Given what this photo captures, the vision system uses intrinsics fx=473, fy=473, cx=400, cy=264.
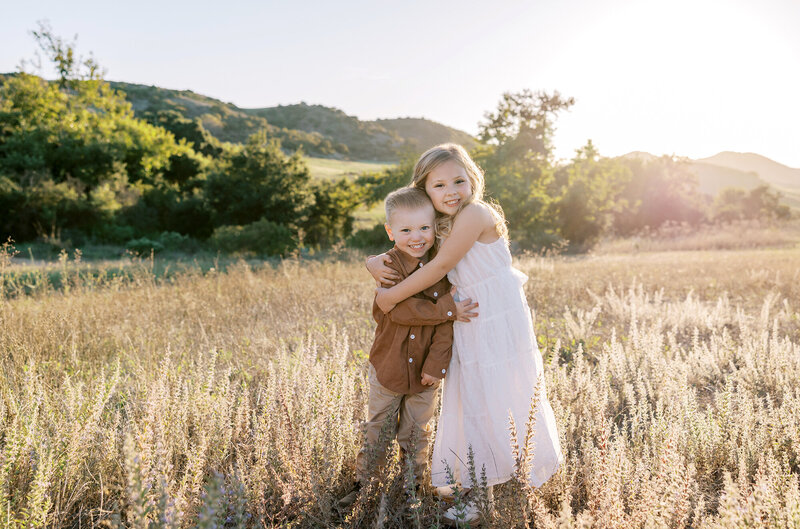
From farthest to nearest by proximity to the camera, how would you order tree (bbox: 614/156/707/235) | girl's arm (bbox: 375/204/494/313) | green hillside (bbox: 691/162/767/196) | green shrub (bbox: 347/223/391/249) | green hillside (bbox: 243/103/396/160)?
1. green hillside (bbox: 243/103/396/160)
2. green hillside (bbox: 691/162/767/196)
3. tree (bbox: 614/156/707/235)
4. green shrub (bbox: 347/223/391/249)
5. girl's arm (bbox: 375/204/494/313)

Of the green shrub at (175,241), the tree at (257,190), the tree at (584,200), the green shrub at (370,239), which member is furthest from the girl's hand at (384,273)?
the tree at (584,200)

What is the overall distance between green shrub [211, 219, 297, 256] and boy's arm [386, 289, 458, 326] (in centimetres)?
1391

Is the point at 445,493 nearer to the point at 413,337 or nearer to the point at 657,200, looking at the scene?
the point at 413,337

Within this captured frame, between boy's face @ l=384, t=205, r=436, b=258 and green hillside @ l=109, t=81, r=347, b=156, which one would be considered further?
green hillside @ l=109, t=81, r=347, b=156

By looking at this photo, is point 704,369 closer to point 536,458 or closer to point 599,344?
point 599,344

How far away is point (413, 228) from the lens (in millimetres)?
2607

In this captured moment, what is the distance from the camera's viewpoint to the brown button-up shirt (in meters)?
2.51

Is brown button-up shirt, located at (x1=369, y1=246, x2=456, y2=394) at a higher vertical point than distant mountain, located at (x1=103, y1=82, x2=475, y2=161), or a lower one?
lower

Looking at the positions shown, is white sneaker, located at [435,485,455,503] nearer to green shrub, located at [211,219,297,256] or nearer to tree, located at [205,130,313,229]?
green shrub, located at [211,219,297,256]

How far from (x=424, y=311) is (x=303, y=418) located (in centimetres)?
101

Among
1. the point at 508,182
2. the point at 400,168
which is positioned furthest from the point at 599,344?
the point at 400,168

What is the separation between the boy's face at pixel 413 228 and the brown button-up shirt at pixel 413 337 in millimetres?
79

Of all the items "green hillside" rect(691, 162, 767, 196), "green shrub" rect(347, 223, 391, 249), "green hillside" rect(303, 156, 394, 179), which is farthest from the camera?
"green hillside" rect(691, 162, 767, 196)

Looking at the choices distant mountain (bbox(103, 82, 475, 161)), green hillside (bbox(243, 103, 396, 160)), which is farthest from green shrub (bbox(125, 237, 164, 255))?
green hillside (bbox(243, 103, 396, 160))
